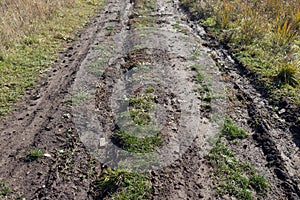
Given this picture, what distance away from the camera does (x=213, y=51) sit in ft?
26.8

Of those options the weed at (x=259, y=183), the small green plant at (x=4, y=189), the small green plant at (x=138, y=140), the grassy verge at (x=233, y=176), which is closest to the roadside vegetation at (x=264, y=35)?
the grassy verge at (x=233, y=176)

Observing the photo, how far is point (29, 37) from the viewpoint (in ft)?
28.7

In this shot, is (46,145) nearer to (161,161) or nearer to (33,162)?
(33,162)

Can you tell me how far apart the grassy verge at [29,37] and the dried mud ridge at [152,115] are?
38cm

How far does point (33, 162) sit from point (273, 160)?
3.68 m

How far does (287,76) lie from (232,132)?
7.62 ft

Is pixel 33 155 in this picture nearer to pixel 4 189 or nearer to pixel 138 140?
pixel 4 189

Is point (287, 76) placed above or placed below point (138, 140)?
above

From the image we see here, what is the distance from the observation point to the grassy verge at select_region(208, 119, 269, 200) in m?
4.07

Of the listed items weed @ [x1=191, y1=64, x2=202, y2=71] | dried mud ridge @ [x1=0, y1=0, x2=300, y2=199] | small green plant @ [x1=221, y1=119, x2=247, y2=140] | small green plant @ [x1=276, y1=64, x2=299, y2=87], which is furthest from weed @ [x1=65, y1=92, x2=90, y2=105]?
small green plant @ [x1=276, y1=64, x2=299, y2=87]

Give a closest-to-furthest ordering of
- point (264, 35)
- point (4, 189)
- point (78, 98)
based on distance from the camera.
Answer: point (4, 189)
point (78, 98)
point (264, 35)

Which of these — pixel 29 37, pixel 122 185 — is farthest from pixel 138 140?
pixel 29 37

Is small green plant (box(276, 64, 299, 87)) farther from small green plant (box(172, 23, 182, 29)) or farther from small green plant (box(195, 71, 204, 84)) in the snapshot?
small green plant (box(172, 23, 182, 29))

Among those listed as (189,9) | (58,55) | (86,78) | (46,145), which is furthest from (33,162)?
(189,9)
